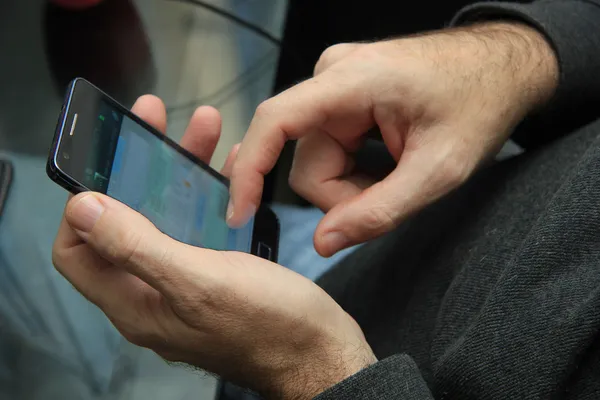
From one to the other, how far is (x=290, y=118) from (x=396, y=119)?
8 centimetres

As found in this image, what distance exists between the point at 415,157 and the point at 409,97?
4 cm

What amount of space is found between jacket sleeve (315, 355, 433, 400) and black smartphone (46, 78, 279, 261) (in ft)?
0.53

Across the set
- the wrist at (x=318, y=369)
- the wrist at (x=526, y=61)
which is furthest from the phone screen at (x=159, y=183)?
the wrist at (x=526, y=61)

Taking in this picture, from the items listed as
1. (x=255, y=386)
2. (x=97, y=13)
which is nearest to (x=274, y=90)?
(x=97, y=13)

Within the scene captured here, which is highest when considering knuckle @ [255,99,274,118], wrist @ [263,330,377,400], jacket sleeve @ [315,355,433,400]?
knuckle @ [255,99,274,118]

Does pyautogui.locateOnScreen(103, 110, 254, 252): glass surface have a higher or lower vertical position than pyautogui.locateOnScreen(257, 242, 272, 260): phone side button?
higher

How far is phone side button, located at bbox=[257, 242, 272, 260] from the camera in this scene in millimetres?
475

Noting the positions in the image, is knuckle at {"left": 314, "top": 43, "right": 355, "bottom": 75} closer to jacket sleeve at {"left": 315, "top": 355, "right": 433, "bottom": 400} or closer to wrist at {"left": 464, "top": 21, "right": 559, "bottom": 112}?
wrist at {"left": 464, "top": 21, "right": 559, "bottom": 112}

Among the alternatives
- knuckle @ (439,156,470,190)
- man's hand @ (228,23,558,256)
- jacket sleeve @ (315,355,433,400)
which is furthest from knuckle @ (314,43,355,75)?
jacket sleeve @ (315,355,433,400)

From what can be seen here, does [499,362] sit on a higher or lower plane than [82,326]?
higher

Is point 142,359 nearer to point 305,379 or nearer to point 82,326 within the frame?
point 82,326

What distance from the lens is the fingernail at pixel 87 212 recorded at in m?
0.30

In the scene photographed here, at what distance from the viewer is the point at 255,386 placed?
0.39 metres

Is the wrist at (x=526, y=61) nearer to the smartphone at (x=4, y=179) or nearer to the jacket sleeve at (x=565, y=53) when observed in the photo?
the jacket sleeve at (x=565, y=53)
